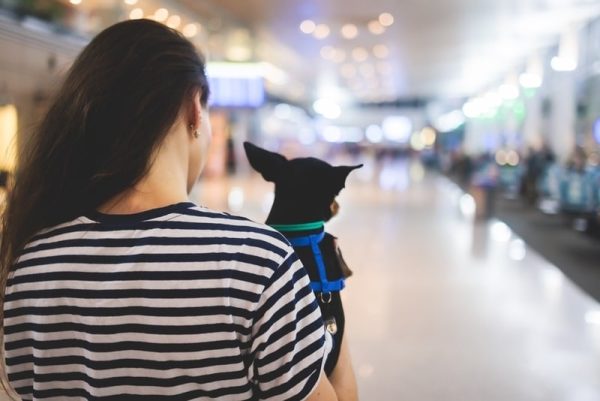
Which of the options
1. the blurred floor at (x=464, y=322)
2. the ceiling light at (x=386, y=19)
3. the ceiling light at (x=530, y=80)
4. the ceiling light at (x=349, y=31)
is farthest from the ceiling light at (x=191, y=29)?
the ceiling light at (x=530, y=80)

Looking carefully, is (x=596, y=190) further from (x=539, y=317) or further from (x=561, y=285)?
(x=539, y=317)

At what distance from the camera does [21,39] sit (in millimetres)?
7996

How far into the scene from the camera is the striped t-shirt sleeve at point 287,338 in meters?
1.00

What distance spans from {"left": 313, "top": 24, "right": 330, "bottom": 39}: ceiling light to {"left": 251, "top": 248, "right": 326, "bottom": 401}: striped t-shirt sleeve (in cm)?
1611

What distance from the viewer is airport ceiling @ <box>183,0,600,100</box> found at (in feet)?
45.4

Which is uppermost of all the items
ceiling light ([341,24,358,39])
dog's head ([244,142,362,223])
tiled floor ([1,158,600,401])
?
ceiling light ([341,24,358,39])

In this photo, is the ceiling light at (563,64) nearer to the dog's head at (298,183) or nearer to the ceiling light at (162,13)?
the ceiling light at (162,13)

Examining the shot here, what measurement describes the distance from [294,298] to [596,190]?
10477 mm

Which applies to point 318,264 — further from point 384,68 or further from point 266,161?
point 384,68

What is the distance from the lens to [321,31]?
17.5 meters

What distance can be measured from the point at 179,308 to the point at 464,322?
16.2ft

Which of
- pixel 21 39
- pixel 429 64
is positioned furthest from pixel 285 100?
pixel 21 39

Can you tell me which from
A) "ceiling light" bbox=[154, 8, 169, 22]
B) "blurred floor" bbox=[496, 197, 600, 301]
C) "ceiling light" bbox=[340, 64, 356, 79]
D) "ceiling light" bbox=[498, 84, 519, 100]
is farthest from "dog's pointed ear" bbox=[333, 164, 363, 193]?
"ceiling light" bbox=[340, 64, 356, 79]

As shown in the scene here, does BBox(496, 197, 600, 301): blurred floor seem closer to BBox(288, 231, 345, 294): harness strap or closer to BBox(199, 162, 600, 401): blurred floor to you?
BBox(199, 162, 600, 401): blurred floor
